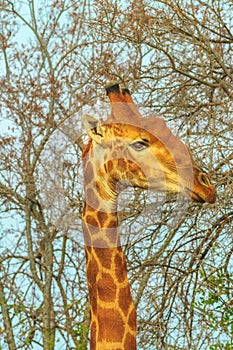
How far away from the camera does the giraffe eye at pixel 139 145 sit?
3248mm

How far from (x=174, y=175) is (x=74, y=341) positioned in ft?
14.2

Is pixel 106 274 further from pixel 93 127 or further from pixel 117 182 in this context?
pixel 93 127

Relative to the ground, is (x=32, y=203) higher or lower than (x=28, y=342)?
higher

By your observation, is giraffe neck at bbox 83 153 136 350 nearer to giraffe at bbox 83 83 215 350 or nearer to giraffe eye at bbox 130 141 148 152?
giraffe at bbox 83 83 215 350

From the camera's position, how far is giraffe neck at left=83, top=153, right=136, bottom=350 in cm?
323

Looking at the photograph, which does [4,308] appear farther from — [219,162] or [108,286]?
[108,286]

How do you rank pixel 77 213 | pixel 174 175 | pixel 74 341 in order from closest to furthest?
pixel 174 175
pixel 77 213
pixel 74 341

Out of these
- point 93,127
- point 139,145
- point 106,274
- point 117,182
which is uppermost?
point 93,127

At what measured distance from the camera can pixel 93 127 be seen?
3334 millimetres

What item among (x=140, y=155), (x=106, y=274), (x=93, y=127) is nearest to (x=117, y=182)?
(x=140, y=155)

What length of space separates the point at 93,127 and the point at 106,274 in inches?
27.5

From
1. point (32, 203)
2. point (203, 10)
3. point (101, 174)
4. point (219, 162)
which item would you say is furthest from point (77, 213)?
point (101, 174)

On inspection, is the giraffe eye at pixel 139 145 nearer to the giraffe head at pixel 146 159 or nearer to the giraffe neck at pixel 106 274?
the giraffe head at pixel 146 159

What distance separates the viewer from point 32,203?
7723 mm
